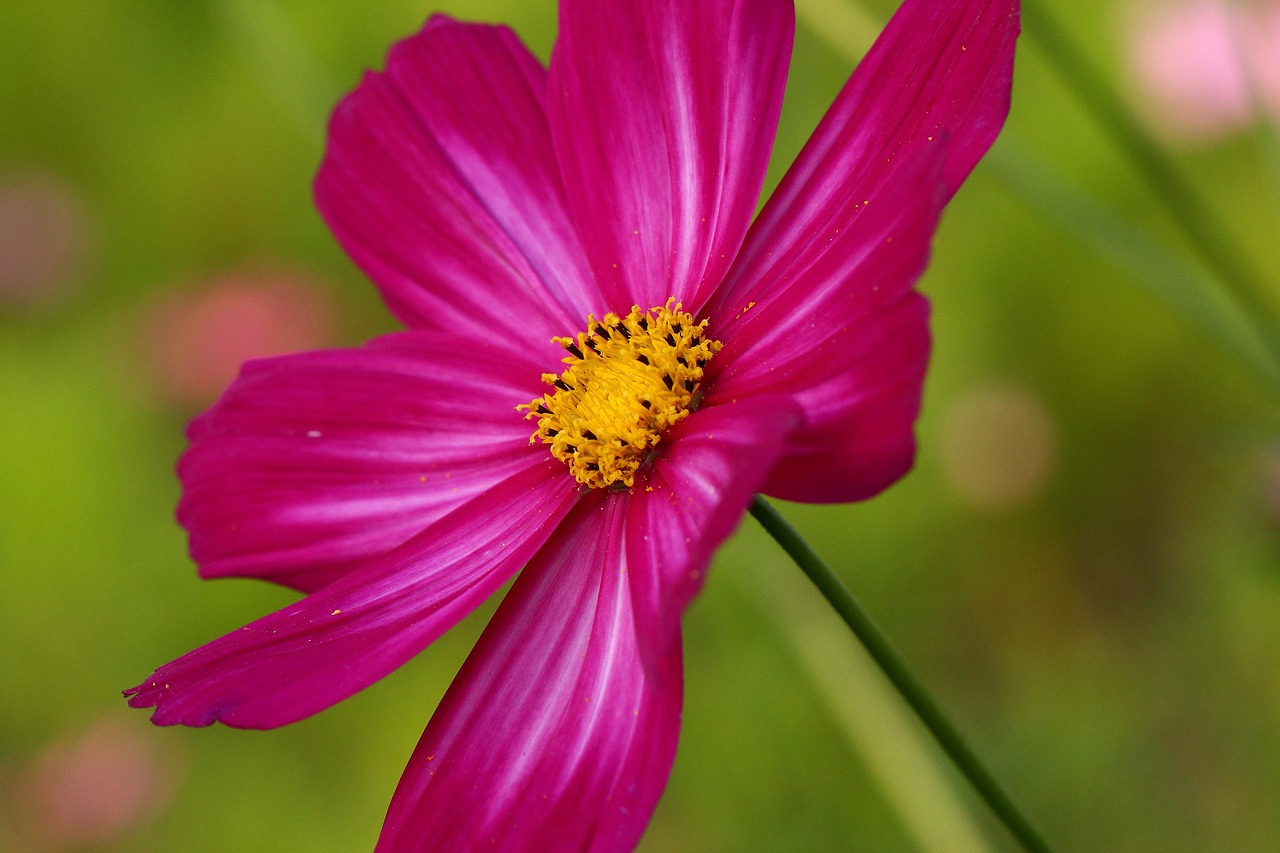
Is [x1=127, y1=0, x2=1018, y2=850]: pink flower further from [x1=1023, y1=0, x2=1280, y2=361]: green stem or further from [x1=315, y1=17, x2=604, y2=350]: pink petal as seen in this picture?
[x1=1023, y1=0, x2=1280, y2=361]: green stem

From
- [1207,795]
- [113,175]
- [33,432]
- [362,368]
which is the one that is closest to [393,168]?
[362,368]

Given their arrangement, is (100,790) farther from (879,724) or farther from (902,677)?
(902,677)

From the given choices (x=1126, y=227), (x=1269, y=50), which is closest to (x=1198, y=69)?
(x=1269, y=50)

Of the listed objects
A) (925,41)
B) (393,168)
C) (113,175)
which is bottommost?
(113,175)

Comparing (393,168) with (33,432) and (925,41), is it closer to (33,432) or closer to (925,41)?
(925,41)

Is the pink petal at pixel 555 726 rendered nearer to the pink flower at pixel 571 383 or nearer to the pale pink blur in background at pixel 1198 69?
the pink flower at pixel 571 383
